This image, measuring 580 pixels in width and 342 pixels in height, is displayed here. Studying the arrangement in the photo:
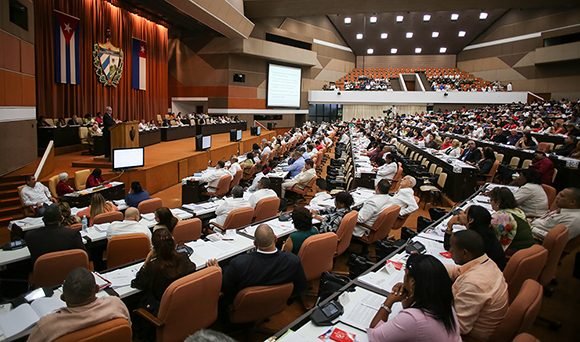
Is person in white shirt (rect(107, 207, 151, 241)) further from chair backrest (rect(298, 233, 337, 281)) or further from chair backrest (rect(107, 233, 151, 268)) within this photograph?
chair backrest (rect(298, 233, 337, 281))

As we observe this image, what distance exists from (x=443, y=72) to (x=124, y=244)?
107ft

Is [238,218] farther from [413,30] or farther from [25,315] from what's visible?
[413,30]

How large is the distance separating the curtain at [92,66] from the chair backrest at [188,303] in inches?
523

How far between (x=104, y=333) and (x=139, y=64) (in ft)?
62.7

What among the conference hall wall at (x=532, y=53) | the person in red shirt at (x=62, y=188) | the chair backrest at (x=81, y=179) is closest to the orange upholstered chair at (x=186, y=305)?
the person in red shirt at (x=62, y=188)

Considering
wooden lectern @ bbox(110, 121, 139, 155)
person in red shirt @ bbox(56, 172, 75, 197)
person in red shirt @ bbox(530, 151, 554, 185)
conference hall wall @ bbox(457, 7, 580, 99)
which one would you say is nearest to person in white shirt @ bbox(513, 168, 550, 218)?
person in red shirt @ bbox(530, 151, 554, 185)

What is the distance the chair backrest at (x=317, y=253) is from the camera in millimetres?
3672

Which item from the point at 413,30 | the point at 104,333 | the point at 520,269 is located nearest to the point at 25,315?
the point at 104,333

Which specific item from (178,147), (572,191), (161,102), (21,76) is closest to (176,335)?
(572,191)

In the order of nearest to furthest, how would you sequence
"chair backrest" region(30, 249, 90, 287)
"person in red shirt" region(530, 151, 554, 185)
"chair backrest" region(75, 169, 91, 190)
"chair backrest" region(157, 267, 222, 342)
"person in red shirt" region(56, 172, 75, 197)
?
"chair backrest" region(157, 267, 222, 342), "chair backrest" region(30, 249, 90, 287), "person in red shirt" region(56, 172, 75, 197), "chair backrest" region(75, 169, 91, 190), "person in red shirt" region(530, 151, 554, 185)

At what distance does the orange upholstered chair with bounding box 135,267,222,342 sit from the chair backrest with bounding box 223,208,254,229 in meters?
1.97

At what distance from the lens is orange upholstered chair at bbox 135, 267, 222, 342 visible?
264 centimetres

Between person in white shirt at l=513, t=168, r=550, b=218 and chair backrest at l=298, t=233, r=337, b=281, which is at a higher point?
person in white shirt at l=513, t=168, r=550, b=218

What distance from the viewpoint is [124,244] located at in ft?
12.4
